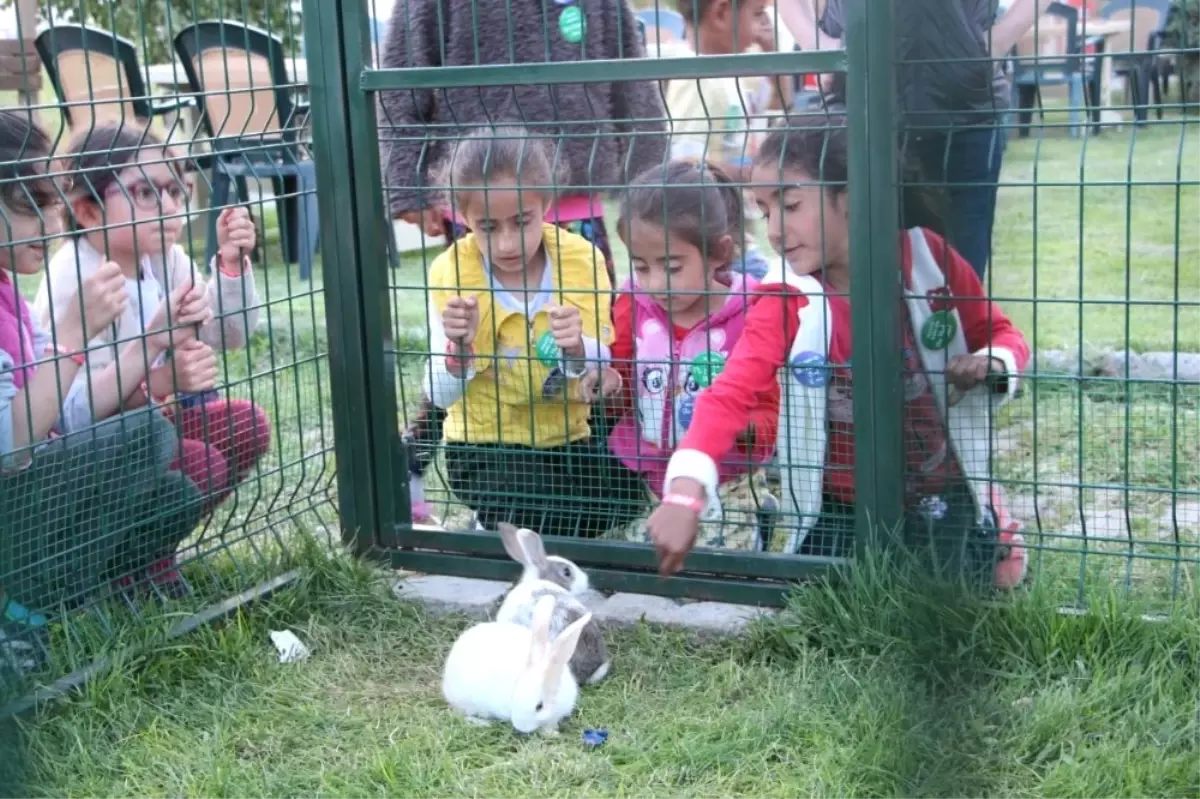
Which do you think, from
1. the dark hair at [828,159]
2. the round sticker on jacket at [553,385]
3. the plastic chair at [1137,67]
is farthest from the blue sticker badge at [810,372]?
the plastic chair at [1137,67]

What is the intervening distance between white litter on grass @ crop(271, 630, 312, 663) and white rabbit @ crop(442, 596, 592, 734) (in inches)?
16.4

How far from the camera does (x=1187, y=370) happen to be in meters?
4.71

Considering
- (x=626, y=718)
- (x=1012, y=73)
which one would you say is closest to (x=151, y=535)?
(x=626, y=718)

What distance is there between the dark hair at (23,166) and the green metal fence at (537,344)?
0.5 inches

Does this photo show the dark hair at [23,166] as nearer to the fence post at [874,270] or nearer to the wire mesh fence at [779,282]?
the wire mesh fence at [779,282]

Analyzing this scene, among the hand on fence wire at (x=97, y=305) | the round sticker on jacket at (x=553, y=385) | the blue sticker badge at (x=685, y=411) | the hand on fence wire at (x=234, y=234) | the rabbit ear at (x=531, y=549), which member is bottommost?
the rabbit ear at (x=531, y=549)

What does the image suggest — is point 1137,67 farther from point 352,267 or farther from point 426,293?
point 352,267

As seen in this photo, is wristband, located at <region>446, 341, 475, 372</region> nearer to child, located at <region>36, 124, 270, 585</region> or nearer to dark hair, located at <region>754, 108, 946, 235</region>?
child, located at <region>36, 124, 270, 585</region>

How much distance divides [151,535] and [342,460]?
544 millimetres

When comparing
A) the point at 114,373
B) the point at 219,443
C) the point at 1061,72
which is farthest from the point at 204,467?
the point at 1061,72

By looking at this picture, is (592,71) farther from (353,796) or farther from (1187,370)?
(1187,370)

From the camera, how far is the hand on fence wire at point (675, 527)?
2441 millimetres

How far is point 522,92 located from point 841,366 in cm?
127

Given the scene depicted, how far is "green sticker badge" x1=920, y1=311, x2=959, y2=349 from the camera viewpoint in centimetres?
292
